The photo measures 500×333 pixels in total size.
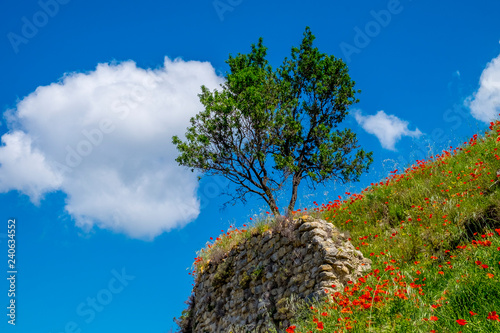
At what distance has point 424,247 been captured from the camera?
8.27 metres

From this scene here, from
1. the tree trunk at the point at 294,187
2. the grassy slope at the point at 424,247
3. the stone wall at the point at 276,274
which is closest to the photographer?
the grassy slope at the point at 424,247

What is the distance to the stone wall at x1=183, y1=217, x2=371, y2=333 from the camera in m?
8.19

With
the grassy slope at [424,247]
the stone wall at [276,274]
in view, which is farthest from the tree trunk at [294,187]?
the stone wall at [276,274]

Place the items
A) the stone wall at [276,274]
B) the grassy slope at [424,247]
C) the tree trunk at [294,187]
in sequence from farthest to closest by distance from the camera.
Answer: the tree trunk at [294,187], the stone wall at [276,274], the grassy slope at [424,247]

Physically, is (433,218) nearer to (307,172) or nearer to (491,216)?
(491,216)

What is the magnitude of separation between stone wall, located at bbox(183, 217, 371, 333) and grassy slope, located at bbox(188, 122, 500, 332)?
535mm

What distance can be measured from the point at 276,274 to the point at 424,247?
131 inches

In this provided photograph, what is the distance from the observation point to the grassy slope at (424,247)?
517 cm

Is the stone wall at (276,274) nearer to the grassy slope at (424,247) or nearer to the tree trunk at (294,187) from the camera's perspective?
the grassy slope at (424,247)

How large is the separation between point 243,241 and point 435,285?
5.83 m

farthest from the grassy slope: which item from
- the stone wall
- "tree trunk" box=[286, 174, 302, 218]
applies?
"tree trunk" box=[286, 174, 302, 218]

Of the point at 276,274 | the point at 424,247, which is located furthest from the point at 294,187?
the point at 424,247

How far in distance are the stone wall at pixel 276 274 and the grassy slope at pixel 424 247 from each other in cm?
53

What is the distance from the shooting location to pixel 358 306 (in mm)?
6094
